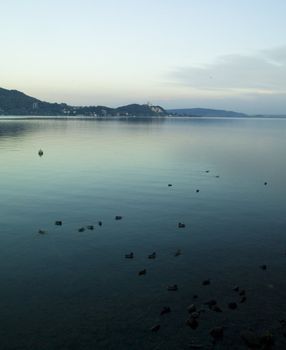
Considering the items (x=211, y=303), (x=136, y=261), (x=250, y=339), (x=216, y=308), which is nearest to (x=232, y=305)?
(x=216, y=308)

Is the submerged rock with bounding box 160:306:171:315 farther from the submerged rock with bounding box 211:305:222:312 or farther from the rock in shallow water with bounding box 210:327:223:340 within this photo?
the rock in shallow water with bounding box 210:327:223:340

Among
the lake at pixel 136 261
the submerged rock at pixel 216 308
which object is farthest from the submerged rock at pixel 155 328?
the submerged rock at pixel 216 308

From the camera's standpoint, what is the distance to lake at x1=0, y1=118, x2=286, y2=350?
24.7 meters

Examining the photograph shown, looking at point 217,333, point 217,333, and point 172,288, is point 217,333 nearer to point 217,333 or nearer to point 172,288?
point 217,333

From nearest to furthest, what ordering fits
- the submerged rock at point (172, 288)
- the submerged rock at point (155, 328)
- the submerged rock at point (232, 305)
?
the submerged rock at point (155, 328), the submerged rock at point (232, 305), the submerged rock at point (172, 288)

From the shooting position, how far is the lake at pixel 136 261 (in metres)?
24.7

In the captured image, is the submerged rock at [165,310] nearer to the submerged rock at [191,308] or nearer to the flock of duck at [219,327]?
the flock of duck at [219,327]

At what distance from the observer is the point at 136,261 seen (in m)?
34.9

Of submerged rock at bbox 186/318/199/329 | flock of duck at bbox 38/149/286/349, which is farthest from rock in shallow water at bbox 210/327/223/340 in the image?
submerged rock at bbox 186/318/199/329

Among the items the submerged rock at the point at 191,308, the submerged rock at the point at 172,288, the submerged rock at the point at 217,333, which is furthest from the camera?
the submerged rock at the point at 172,288

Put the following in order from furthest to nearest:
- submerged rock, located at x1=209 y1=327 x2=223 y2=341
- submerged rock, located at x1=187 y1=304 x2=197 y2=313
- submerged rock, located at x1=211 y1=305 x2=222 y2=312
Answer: submerged rock, located at x1=211 y1=305 x2=222 y2=312 → submerged rock, located at x1=187 y1=304 x2=197 y2=313 → submerged rock, located at x1=209 y1=327 x2=223 y2=341

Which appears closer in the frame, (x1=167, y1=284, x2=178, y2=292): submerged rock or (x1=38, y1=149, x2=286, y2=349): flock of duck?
(x1=38, y1=149, x2=286, y2=349): flock of duck

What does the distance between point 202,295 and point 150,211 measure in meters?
23.0

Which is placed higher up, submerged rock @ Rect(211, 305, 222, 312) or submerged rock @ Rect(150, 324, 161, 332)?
submerged rock @ Rect(211, 305, 222, 312)
